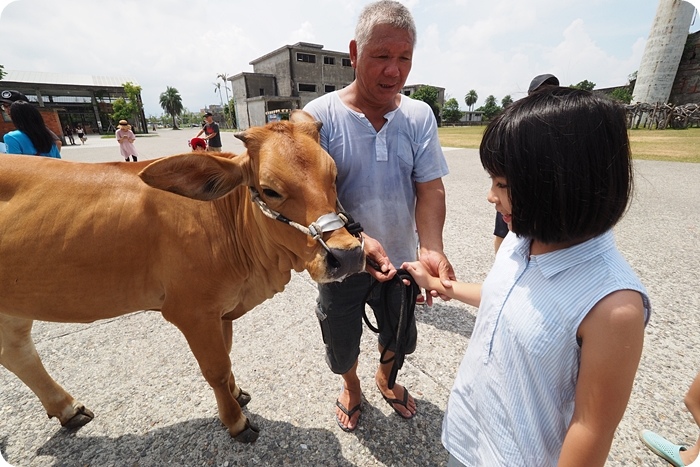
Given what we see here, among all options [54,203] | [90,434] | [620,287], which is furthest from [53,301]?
[620,287]

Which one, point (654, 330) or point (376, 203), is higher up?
point (376, 203)

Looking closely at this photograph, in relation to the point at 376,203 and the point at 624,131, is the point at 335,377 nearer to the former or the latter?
the point at 376,203

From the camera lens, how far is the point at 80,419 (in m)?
Answer: 2.44

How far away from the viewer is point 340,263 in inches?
64.5

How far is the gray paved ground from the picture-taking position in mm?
2281

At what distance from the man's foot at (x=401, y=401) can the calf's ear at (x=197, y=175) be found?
6.27ft

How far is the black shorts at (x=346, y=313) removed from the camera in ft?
7.34

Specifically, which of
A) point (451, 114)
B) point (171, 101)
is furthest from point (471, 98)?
point (171, 101)

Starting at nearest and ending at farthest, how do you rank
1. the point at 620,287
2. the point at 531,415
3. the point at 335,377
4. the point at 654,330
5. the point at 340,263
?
the point at 620,287 < the point at 531,415 < the point at 340,263 < the point at 335,377 < the point at 654,330

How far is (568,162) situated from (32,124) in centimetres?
581

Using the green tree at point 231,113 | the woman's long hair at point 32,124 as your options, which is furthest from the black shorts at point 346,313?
the green tree at point 231,113

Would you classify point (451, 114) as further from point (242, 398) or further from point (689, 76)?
point (242, 398)

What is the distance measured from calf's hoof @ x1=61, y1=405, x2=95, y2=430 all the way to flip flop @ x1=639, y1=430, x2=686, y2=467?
392 centimetres

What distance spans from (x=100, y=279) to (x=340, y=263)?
1.50 meters
